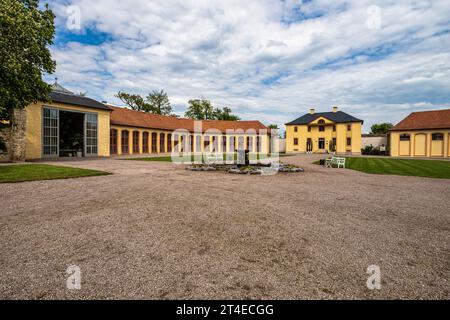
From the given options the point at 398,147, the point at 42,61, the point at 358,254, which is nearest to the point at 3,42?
the point at 42,61

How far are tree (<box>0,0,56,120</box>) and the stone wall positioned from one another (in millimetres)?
6302

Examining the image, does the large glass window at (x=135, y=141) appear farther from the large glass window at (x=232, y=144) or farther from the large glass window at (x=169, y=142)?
the large glass window at (x=232, y=144)

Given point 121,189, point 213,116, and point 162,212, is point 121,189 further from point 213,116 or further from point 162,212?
point 213,116

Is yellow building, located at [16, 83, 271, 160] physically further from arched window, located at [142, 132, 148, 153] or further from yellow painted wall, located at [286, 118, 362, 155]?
yellow painted wall, located at [286, 118, 362, 155]

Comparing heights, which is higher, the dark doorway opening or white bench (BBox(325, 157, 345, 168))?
the dark doorway opening

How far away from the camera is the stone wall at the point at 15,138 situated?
19906mm

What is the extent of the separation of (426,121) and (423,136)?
291 cm

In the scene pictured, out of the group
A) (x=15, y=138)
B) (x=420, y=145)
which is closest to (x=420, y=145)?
(x=420, y=145)

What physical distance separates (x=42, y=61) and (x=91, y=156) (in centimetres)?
1417

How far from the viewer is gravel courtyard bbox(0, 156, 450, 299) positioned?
2.78m

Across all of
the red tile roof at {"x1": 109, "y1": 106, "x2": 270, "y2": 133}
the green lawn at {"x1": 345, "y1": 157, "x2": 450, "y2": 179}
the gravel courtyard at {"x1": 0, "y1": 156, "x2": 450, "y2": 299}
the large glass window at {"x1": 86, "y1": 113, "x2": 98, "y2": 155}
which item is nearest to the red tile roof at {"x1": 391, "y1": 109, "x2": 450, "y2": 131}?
the green lawn at {"x1": 345, "y1": 157, "x2": 450, "y2": 179}

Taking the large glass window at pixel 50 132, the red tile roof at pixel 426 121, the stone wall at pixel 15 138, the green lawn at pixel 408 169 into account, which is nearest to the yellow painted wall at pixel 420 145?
the red tile roof at pixel 426 121

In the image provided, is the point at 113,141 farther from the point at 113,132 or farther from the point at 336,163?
the point at 336,163

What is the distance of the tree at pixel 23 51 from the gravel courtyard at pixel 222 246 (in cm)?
1069
